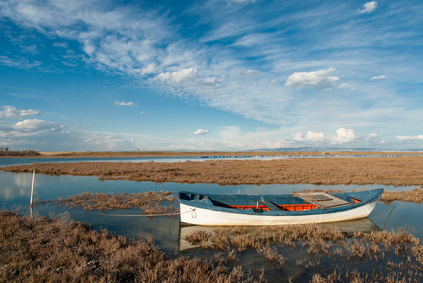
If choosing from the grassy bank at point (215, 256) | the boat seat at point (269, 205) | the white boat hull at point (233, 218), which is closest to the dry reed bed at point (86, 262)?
the grassy bank at point (215, 256)

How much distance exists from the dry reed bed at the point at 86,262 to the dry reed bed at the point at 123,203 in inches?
216

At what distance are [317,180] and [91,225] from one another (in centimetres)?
2468

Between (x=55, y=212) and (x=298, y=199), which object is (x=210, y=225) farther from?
(x=55, y=212)

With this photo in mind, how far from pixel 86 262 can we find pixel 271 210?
8.90 meters

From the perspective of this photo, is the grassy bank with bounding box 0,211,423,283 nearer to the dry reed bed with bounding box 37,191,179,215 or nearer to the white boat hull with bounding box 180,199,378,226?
the white boat hull with bounding box 180,199,378,226

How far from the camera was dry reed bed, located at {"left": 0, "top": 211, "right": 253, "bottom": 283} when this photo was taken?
5781 millimetres

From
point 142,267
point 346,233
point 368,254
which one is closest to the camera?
point 142,267

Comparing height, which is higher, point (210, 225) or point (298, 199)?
point (298, 199)

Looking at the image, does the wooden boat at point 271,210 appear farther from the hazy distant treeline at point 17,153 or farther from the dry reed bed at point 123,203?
the hazy distant treeline at point 17,153

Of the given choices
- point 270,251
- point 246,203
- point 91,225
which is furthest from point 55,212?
point 270,251

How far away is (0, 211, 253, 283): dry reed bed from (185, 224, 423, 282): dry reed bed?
192cm

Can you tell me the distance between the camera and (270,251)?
8805 mm

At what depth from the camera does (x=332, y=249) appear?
9.30 metres

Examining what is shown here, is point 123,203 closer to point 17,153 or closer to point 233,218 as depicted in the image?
point 233,218
